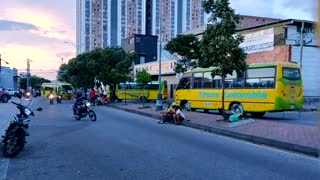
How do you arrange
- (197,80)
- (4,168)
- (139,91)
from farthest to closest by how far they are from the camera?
(139,91), (197,80), (4,168)

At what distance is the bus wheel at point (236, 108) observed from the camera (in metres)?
24.7

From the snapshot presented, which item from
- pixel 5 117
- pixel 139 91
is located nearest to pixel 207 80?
pixel 5 117

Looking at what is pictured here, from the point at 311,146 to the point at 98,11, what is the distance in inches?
2515

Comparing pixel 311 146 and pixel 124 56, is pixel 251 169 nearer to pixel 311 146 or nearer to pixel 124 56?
pixel 311 146

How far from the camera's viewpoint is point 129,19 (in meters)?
Result: 68.9

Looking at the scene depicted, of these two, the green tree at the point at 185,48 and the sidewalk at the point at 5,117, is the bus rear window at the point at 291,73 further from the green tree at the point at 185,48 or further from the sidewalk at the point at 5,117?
the green tree at the point at 185,48

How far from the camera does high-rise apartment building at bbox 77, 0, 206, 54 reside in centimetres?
4731

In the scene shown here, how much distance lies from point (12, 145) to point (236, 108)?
16.4 meters

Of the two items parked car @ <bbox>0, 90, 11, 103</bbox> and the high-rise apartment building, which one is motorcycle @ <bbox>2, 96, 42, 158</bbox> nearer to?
the high-rise apartment building

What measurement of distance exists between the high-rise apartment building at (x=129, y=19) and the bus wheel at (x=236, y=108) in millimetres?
17196

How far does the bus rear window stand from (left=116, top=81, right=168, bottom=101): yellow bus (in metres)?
31.0

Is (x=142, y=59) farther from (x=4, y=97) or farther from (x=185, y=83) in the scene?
(x=185, y=83)

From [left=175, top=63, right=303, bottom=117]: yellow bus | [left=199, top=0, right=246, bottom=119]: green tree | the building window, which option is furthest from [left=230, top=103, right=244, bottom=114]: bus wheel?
the building window

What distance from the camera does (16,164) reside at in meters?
9.80
